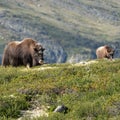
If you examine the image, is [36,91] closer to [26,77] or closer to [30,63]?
[26,77]

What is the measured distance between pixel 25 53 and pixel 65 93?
43.7 feet

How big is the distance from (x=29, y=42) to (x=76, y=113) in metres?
16.1

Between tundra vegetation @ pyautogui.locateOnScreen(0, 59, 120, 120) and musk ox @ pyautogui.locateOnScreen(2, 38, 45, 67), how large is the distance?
8.17 metres

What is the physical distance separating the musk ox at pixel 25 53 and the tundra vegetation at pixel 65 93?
8.17 metres

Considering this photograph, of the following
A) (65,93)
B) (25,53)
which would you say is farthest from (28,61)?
(65,93)

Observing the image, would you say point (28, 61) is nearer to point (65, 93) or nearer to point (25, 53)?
point (25, 53)

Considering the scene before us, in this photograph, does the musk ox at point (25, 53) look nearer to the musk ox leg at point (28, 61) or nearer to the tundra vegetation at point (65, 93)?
the musk ox leg at point (28, 61)

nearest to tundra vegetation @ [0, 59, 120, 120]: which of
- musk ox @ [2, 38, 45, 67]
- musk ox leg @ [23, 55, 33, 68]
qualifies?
musk ox @ [2, 38, 45, 67]

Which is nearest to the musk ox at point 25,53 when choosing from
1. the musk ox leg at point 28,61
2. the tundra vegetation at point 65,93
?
the musk ox leg at point 28,61

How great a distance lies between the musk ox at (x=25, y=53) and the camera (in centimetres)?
2564

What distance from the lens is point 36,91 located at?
1362cm

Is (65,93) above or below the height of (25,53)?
below

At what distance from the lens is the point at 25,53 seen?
2648cm

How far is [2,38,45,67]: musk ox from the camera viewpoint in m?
25.6
